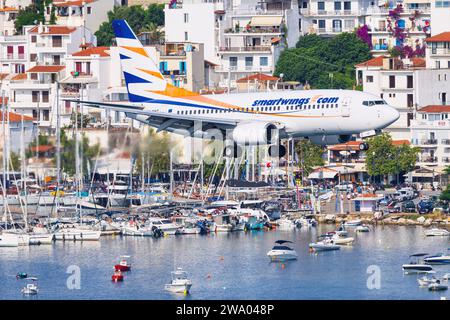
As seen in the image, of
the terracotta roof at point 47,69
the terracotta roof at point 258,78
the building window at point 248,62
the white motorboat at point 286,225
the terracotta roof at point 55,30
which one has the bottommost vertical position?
the white motorboat at point 286,225

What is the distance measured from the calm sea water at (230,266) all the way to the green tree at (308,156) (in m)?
15.9

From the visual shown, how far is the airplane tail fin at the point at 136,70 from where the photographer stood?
60.5 m

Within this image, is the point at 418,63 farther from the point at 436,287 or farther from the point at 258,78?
the point at 436,287

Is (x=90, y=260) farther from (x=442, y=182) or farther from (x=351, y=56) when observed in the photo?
(x=351, y=56)

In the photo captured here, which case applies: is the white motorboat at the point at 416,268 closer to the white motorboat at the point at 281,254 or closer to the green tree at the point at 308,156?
the white motorboat at the point at 281,254

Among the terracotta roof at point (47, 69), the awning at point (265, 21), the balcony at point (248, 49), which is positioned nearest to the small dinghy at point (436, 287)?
the terracotta roof at point (47, 69)

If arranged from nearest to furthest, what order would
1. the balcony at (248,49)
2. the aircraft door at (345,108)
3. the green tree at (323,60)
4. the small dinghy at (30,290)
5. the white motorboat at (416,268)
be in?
1. the aircraft door at (345,108)
2. the small dinghy at (30,290)
3. the white motorboat at (416,268)
4. the green tree at (323,60)
5. the balcony at (248,49)

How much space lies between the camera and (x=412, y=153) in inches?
4163

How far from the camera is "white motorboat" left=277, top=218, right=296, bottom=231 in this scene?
307 feet

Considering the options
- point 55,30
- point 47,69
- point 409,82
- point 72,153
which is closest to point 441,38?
point 409,82

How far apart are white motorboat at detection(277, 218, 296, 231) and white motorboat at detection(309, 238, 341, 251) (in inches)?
469

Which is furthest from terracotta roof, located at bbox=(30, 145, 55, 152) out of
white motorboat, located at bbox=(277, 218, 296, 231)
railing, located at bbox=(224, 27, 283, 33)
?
railing, located at bbox=(224, 27, 283, 33)
